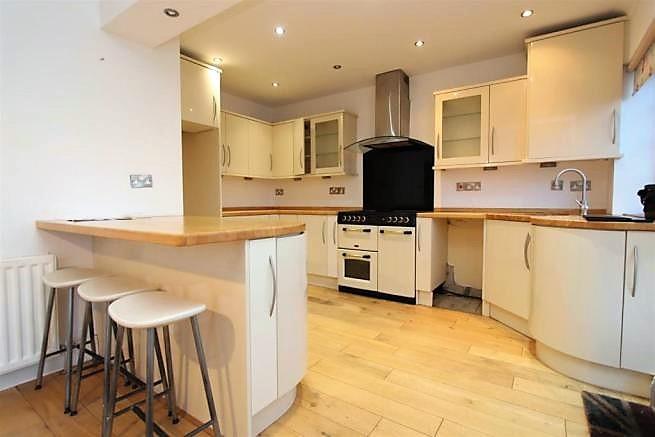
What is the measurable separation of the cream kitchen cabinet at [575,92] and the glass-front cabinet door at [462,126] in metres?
0.38

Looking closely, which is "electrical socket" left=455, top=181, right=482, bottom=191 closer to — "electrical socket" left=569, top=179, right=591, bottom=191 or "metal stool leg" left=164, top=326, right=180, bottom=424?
"electrical socket" left=569, top=179, right=591, bottom=191

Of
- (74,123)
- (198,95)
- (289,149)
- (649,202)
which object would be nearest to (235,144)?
(289,149)

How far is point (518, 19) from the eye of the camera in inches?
94.6

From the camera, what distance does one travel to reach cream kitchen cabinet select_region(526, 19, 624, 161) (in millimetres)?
2311

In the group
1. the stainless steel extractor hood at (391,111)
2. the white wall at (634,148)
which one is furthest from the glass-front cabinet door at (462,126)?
the white wall at (634,148)

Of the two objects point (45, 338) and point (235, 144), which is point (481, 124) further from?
point (45, 338)

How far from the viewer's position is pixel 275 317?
1345 millimetres

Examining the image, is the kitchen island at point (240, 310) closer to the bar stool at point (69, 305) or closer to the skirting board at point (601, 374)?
the bar stool at point (69, 305)

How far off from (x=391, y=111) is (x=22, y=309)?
130 inches

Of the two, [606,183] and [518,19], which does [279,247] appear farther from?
[606,183]

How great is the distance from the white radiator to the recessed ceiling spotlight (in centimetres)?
151

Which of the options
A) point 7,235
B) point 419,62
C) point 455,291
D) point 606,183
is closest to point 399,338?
point 455,291

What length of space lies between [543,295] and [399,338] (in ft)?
3.11

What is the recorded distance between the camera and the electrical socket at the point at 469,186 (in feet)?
10.6
